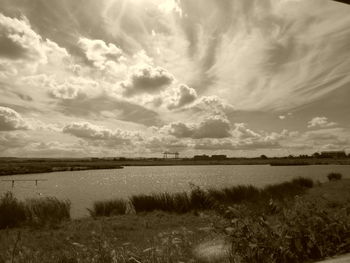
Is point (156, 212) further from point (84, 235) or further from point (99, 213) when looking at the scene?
point (84, 235)

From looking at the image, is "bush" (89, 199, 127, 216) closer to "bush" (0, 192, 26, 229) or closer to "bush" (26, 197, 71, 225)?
"bush" (26, 197, 71, 225)

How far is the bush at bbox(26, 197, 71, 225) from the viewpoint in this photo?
42.0 ft

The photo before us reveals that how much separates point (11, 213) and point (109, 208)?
4.28 meters

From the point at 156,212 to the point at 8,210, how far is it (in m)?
6.19

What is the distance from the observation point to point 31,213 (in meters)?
13.5

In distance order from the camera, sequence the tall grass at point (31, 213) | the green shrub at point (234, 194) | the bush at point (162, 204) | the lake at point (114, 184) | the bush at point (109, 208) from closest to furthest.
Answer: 1. the tall grass at point (31, 213)
2. the bush at point (109, 208)
3. the bush at point (162, 204)
4. the green shrub at point (234, 194)
5. the lake at point (114, 184)

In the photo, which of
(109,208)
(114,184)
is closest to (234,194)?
(109,208)

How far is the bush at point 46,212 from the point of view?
12797 mm

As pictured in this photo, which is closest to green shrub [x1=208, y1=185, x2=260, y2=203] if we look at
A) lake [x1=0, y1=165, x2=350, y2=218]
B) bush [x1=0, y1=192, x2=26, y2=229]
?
lake [x1=0, y1=165, x2=350, y2=218]

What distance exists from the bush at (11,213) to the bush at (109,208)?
2947 mm

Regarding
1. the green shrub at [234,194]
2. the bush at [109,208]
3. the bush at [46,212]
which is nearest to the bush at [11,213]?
the bush at [46,212]

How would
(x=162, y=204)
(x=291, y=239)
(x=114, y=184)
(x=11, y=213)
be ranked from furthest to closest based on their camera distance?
(x=114, y=184) → (x=162, y=204) → (x=11, y=213) → (x=291, y=239)

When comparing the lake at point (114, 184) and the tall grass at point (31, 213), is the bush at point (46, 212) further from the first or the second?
the lake at point (114, 184)

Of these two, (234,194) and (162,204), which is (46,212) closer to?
(162,204)
